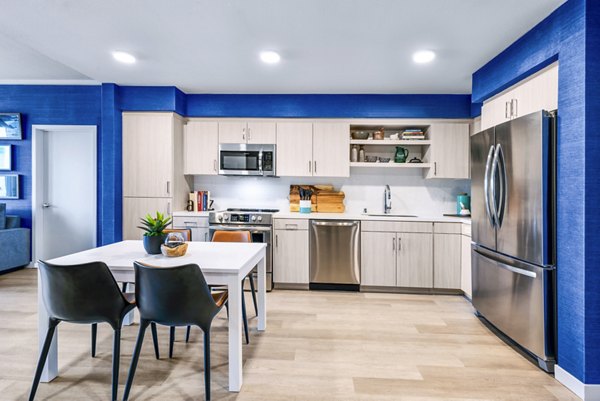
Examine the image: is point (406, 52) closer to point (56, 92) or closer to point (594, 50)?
point (594, 50)

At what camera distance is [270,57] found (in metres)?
3.33

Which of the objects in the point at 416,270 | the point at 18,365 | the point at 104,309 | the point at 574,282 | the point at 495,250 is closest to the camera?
the point at 104,309

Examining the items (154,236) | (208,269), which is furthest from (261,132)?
(208,269)

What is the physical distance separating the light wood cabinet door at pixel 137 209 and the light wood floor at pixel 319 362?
126 cm

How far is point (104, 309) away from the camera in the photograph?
2004 millimetres

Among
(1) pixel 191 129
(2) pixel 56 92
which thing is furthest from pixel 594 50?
(2) pixel 56 92

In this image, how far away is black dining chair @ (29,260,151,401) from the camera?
6.33ft

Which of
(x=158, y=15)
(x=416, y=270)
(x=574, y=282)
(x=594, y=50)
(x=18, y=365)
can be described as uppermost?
(x=158, y=15)

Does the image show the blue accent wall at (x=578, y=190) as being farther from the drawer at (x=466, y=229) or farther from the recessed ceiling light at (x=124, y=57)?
the recessed ceiling light at (x=124, y=57)

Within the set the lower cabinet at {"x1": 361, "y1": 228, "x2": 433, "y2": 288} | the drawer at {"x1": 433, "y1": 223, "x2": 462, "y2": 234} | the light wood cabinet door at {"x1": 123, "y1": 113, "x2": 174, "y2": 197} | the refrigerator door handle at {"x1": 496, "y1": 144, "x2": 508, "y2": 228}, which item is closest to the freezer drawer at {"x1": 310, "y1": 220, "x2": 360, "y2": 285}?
the lower cabinet at {"x1": 361, "y1": 228, "x2": 433, "y2": 288}

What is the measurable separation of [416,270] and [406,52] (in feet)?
7.97

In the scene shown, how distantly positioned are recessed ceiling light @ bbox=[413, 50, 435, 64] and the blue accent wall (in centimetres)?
100

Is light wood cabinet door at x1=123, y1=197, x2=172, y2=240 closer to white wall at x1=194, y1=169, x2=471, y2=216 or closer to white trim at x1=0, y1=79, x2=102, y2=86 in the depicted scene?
white wall at x1=194, y1=169, x2=471, y2=216

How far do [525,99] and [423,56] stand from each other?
0.96 m
